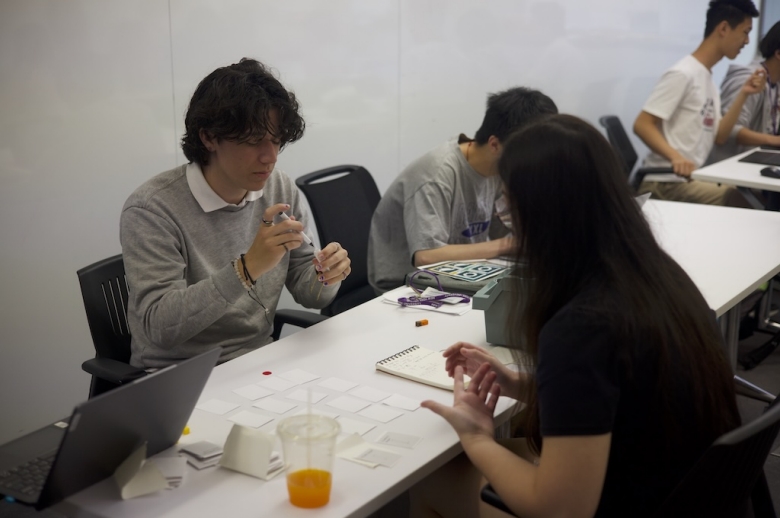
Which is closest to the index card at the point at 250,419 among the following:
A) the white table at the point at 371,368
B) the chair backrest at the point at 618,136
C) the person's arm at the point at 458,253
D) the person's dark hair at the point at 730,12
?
the white table at the point at 371,368

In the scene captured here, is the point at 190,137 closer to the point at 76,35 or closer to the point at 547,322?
the point at 76,35

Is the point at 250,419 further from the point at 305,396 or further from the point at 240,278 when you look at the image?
the point at 240,278

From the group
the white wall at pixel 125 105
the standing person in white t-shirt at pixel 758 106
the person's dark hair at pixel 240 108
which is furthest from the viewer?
the standing person in white t-shirt at pixel 758 106

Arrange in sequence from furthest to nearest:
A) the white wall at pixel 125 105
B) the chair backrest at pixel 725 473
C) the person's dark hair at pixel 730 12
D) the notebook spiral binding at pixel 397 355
A: the person's dark hair at pixel 730 12, the white wall at pixel 125 105, the notebook spiral binding at pixel 397 355, the chair backrest at pixel 725 473

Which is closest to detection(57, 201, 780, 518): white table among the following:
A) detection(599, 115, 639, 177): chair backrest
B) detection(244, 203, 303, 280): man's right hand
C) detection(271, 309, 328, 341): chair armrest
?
detection(271, 309, 328, 341): chair armrest

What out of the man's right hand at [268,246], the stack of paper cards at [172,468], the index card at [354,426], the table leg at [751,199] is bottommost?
the table leg at [751,199]

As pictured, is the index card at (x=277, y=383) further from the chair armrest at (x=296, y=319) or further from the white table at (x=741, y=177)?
the white table at (x=741, y=177)

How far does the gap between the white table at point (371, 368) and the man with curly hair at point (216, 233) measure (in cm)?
16

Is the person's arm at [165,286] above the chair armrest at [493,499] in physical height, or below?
above

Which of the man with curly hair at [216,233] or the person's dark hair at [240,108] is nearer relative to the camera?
the man with curly hair at [216,233]

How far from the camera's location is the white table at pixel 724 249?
2.29 m

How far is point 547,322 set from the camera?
48.7 inches

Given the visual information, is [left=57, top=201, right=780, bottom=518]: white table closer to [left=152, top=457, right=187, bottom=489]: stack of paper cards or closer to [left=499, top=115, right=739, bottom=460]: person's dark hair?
[left=152, top=457, right=187, bottom=489]: stack of paper cards

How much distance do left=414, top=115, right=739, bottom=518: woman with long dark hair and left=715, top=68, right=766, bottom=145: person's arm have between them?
3.71 m
